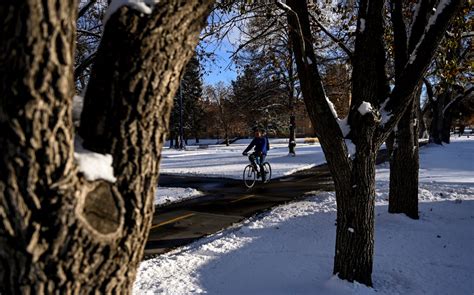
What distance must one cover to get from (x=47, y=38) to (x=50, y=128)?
13.1 inches

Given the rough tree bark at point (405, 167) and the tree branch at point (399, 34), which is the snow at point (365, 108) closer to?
the tree branch at point (399, 34)

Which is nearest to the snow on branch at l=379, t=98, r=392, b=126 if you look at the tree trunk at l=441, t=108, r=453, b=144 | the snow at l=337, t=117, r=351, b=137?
the snow at l=337, t=117, r=351, b=137

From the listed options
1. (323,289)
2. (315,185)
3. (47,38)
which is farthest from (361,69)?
(315,185)

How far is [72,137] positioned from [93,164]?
5.4 inches

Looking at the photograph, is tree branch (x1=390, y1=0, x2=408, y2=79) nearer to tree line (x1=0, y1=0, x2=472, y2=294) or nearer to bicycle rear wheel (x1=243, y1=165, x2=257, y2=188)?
tree line (x1=0, y1=0, x2=472, y2=294)

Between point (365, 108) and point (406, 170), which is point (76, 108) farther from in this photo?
point (406, 170)

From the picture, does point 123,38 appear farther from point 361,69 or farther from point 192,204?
point 192,204

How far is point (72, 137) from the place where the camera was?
4.88ft

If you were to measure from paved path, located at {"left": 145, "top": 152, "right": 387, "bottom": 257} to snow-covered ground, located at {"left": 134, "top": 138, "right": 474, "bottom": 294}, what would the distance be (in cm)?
58

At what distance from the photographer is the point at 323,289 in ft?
14.6

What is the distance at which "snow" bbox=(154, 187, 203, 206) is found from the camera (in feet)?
36.4

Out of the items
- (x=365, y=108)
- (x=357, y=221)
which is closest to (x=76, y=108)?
(x=365, y=108)

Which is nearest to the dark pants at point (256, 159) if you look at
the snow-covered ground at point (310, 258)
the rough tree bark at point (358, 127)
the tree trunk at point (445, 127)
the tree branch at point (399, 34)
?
the snow-covered ground at point (310, 258)

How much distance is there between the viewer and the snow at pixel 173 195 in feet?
36.4
